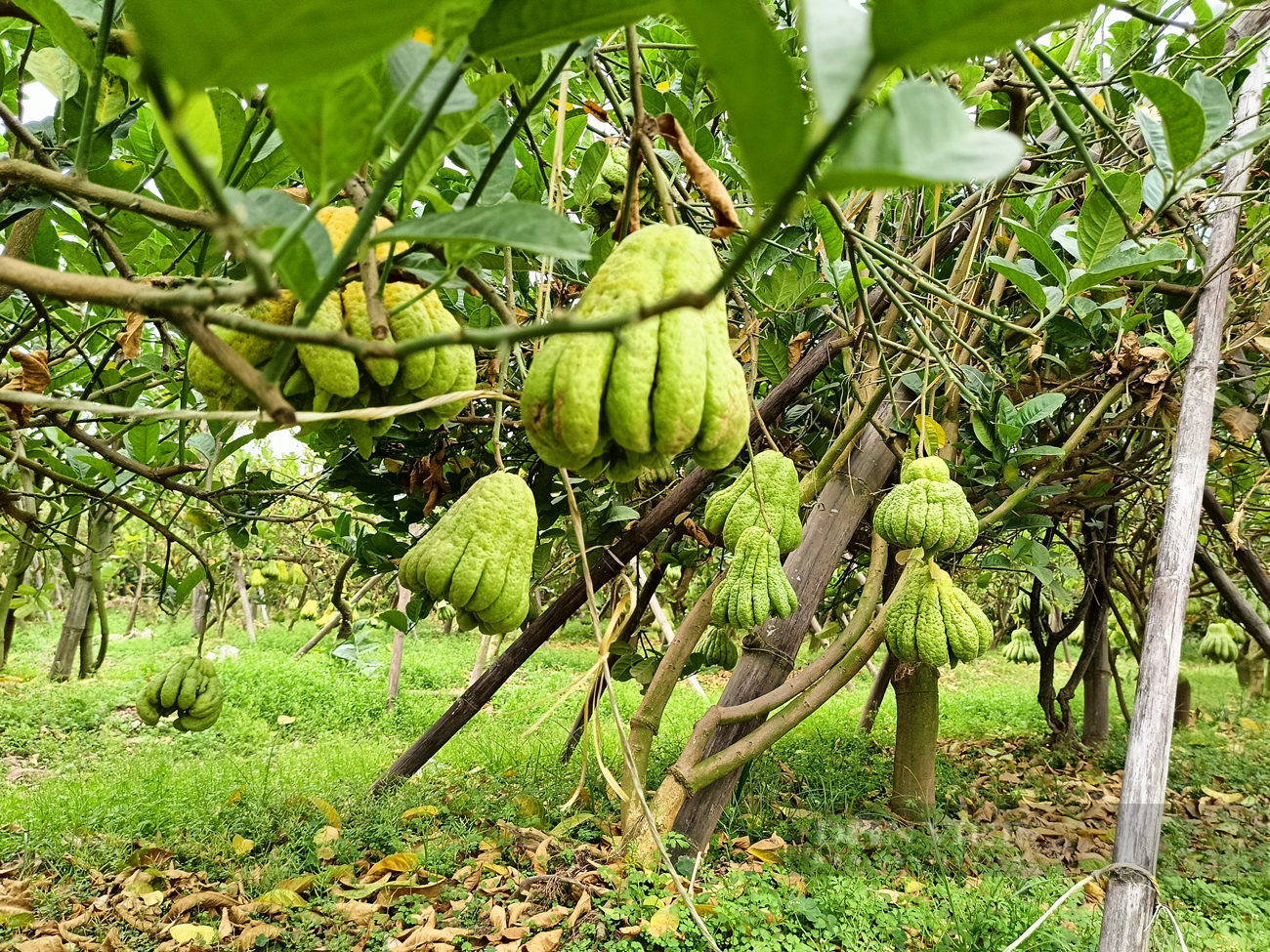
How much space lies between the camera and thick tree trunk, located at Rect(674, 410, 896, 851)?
2244 mm

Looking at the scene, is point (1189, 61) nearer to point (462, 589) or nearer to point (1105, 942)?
point (1105, 942)

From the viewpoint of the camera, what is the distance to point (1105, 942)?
1.27 meters

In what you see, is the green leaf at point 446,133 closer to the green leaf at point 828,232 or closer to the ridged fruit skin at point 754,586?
the green leaf at point 828,232

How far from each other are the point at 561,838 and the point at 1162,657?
2.32 meters

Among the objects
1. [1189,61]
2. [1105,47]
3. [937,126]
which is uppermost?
[1105,47]

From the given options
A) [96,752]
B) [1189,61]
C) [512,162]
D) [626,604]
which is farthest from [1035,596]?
[96,752]

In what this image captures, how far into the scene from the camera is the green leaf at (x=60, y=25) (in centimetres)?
80

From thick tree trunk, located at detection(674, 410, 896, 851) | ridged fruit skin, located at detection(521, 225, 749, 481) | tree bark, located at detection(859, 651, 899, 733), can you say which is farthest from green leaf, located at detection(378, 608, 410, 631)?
tree bark, located at detection(859, 651, 899, 733)

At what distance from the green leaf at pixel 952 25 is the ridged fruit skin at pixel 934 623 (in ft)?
5.75

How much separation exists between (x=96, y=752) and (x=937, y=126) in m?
7.25

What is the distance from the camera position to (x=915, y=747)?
4047mm

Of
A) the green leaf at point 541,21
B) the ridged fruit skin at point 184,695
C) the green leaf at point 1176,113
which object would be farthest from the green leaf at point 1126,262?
the ridged fruit skin at point 184,695

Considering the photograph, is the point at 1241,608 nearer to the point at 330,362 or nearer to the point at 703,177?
the point at 703,177

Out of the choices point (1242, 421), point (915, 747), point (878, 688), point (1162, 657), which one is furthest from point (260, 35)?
point (878, 688)
